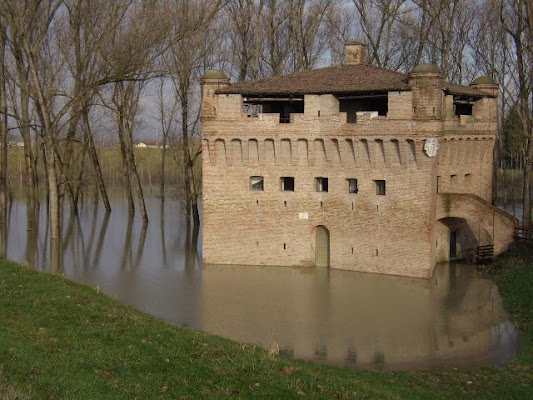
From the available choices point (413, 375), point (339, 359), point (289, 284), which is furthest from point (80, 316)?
point (289, 284)

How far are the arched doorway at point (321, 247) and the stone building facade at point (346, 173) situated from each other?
37 millimetres

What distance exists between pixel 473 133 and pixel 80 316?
56.2 feet

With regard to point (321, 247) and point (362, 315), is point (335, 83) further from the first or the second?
point (362, 315)

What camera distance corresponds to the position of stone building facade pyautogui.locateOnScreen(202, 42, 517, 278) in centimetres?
2328

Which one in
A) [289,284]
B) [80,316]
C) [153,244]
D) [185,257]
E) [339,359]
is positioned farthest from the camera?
[153,244]

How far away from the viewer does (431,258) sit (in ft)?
76.9

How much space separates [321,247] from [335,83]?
5.95 m

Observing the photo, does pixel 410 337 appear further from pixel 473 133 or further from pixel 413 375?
→ pixel 473 133

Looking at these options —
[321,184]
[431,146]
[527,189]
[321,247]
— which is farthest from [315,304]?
[527,189]

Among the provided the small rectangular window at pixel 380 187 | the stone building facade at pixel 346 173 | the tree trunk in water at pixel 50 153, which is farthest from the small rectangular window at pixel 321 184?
the tree trunk in water at pixel 50 153

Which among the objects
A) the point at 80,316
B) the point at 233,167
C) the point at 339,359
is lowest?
the point at 339,359

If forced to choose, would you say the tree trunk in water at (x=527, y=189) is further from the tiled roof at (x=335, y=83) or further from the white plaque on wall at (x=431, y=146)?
the white plaque on wall at (x=431, y=146)

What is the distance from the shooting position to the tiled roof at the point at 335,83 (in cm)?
2389

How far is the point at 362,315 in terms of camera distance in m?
18.9
